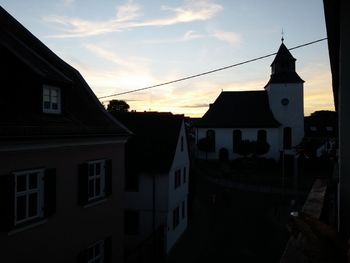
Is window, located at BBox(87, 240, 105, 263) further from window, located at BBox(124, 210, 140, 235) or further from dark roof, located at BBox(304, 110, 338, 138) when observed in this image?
dark roof, located at BBox(304, 110, 338, 138)

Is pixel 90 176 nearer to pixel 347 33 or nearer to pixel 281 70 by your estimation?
pixel 347 33

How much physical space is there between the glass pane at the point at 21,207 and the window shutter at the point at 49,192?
0.64 metres

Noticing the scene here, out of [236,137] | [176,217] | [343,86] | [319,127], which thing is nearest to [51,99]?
[343,86]

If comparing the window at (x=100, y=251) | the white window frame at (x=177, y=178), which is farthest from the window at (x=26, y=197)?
the white window frame at (x=177, y=178)

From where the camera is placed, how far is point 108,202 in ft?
40.3

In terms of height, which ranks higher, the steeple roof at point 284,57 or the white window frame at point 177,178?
the steeple roof at point 284,57

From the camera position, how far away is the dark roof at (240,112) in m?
51.6

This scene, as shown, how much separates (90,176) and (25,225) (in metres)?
3.18

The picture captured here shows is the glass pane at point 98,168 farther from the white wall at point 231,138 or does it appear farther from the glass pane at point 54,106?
the white wall at point 231,138

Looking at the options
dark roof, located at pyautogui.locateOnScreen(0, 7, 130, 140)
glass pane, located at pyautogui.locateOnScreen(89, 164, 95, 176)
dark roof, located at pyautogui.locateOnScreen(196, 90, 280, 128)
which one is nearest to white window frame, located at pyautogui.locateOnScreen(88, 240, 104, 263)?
glass pane, located at pyautogui.locateOnScreen(89, 164, 95, 176)

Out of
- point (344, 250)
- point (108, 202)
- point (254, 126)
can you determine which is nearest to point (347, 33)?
point (344, 250)

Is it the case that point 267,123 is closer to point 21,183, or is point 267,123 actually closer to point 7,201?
point 21,183

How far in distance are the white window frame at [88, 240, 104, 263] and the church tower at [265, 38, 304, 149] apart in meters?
42.6

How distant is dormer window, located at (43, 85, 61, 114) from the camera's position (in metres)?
9.77
